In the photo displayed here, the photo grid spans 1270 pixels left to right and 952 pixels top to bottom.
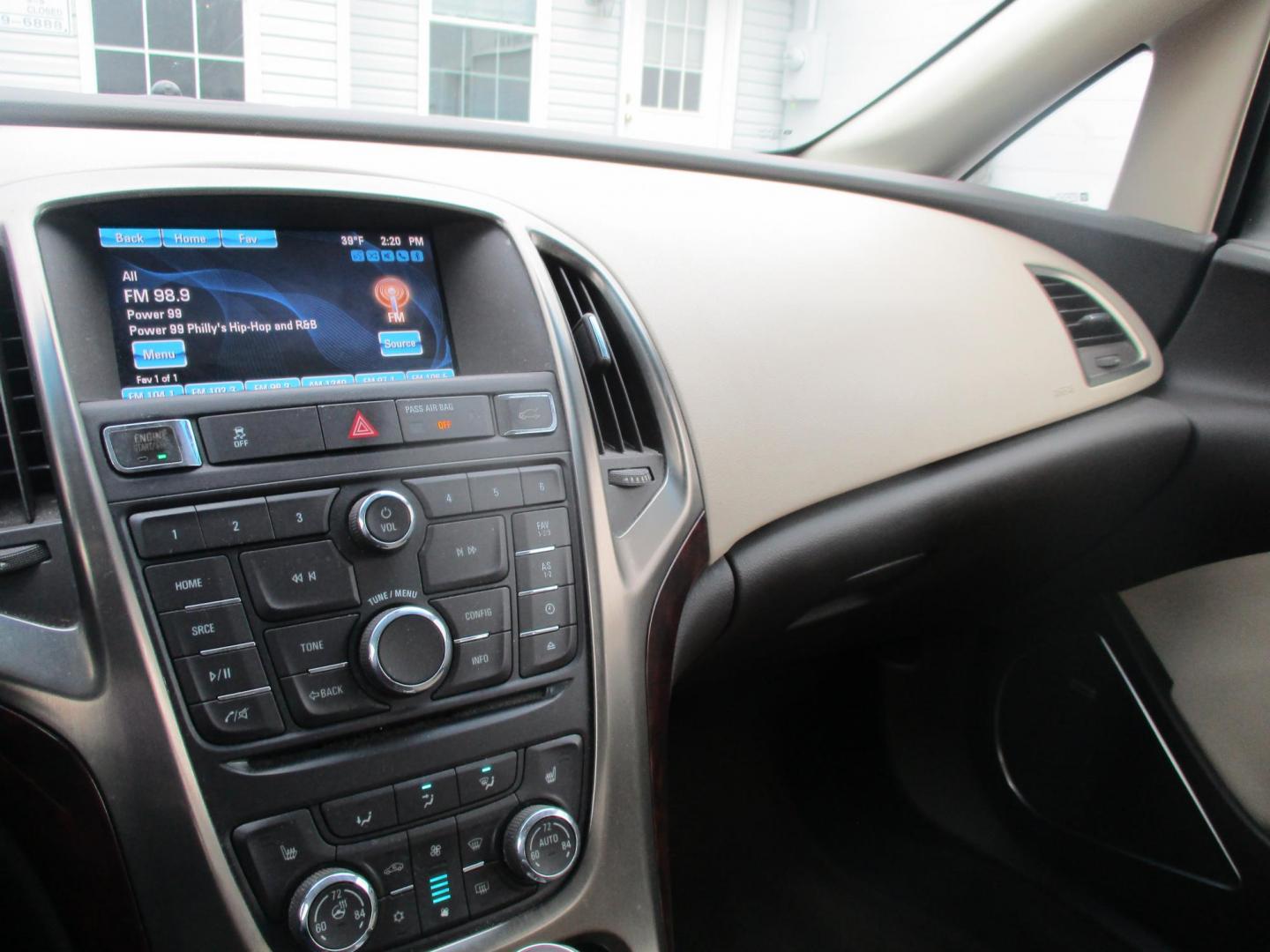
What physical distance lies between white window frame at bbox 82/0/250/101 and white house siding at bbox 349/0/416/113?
4.6 inches

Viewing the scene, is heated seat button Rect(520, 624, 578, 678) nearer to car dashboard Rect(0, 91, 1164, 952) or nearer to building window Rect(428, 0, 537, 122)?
car dashboard Rect(0, 91, 1164, 952)

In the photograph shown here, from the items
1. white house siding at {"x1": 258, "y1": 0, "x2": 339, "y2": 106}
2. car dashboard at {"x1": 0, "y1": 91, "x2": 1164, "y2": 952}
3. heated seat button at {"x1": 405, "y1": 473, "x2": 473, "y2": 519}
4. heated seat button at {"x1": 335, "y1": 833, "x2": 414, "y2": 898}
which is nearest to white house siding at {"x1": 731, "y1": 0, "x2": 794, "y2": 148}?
car dashboard at {"x1": 0, "y1": 91, "x2": 1164, "y2": 952}

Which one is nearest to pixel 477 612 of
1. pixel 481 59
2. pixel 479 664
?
pixel 479 664

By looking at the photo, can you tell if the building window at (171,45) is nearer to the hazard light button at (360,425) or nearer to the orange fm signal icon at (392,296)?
the orange fm signal icon at (392,296)

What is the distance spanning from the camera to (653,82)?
1261 mm

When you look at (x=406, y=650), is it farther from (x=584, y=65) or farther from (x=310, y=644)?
(x=584, y=65)

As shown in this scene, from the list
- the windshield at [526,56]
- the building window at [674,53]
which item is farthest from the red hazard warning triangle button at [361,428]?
the building window at [674,53]

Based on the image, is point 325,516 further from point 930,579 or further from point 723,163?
point 930,579

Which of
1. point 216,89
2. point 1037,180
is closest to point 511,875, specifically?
point 216,89

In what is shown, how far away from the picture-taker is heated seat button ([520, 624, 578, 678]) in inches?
31.8

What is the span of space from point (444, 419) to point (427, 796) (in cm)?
28

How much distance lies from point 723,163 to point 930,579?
619 mm

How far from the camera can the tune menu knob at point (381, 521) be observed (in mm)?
733

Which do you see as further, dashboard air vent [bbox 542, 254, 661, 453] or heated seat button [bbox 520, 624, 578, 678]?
dashboard air vent [bbox 542, 254, 661, 453]
